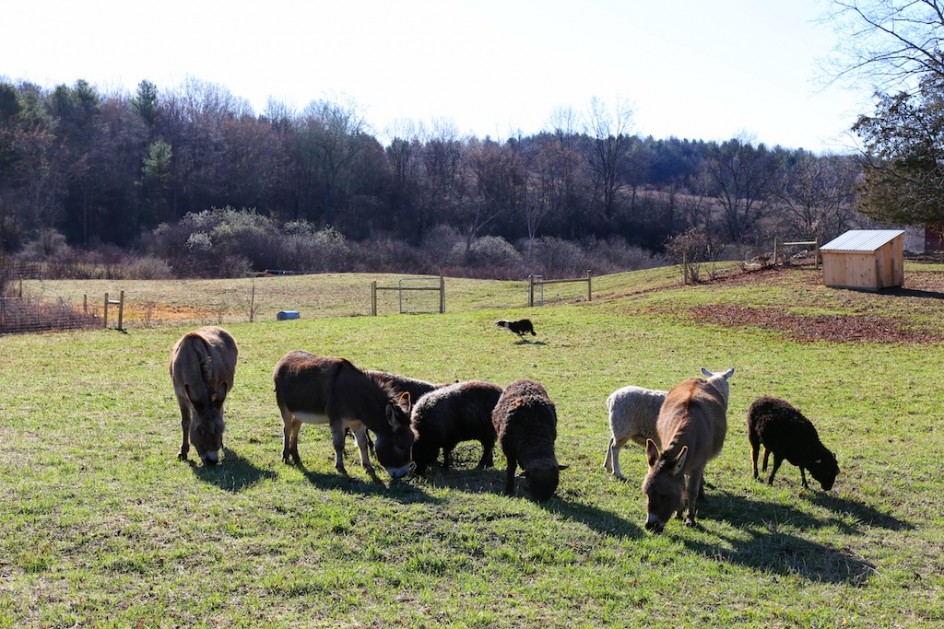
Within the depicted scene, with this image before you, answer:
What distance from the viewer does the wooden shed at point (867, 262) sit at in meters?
30.1

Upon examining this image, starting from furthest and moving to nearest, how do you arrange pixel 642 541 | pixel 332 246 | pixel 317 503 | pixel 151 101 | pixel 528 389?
pixel 151 101 < pixel 332 246 < pixel 528 389 < pixel 317 503 < pixel 642 541

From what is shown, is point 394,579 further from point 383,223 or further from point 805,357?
point 383,223

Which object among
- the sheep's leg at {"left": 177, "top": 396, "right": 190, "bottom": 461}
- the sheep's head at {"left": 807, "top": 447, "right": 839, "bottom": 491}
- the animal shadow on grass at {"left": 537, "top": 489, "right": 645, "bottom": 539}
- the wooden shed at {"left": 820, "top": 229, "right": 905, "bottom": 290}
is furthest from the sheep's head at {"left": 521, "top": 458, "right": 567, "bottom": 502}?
the wooden shed at {"left": 820, "top": 229, "right": 905, "bottom": 290}

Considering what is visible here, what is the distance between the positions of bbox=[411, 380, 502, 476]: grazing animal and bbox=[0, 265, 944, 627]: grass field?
0.32m

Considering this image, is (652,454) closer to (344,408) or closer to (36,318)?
(344,408)

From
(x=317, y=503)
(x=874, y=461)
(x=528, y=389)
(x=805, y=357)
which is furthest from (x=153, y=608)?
(x=805, y=357)

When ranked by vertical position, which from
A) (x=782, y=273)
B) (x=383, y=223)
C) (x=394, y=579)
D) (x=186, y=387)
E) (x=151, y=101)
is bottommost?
(x=394, y=579)

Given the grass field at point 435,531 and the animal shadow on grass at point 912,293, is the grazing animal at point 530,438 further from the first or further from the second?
the animal shadow on grass at point 912,293

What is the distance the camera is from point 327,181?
8862 cm

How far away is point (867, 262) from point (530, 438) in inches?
1023

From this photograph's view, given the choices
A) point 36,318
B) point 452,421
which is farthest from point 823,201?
point 452,421

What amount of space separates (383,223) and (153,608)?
A: 83.6 meters

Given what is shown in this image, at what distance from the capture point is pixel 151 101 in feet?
273

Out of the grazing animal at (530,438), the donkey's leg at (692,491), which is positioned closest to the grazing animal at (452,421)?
the grazing animal at (530,438)
